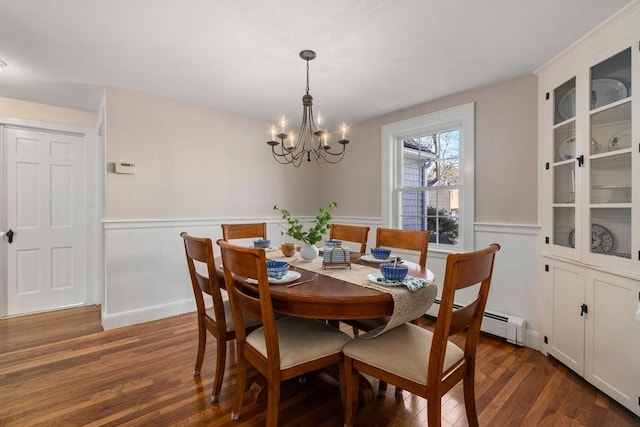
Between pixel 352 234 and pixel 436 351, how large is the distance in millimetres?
1505

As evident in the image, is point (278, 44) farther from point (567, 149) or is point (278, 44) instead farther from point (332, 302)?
point (567, 149)

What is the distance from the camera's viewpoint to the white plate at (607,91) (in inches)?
70.0

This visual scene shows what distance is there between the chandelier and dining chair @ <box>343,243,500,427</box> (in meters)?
1.21

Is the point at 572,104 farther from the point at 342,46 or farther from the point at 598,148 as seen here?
the point at 342,46

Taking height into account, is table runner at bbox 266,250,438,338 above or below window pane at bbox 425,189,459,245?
below

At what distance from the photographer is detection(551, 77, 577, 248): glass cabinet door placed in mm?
2125

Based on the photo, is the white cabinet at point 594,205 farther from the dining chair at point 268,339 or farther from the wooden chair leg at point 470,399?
the dining chair at point 268,339

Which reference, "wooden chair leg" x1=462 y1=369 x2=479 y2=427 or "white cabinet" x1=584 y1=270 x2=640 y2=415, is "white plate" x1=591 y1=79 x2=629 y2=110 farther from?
"wooden chair leg" x1=462 y1=369 x2=479 y2=427

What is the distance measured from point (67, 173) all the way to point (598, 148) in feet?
16.2

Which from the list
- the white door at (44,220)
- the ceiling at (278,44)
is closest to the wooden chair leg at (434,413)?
the ceiling at (278,44)

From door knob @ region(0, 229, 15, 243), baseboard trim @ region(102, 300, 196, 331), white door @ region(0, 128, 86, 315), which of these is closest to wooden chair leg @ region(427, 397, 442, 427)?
baseboard trim @ region(102, 300, 196, 331)

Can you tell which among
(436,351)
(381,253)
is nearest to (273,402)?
(436,351)

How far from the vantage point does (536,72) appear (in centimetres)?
241

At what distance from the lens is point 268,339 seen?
1.31m
